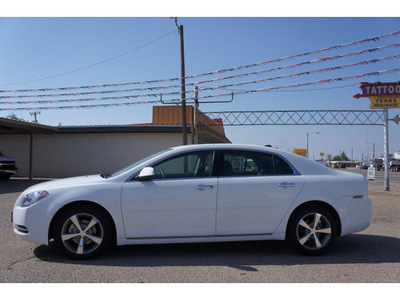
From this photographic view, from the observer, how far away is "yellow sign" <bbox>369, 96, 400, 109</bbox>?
15586 mm

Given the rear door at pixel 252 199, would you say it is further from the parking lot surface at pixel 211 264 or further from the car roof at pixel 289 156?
the parking lot surface at pixel 211 264

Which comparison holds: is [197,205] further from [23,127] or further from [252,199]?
[23,127]

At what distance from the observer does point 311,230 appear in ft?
15.4

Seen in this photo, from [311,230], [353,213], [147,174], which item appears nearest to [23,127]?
[147,174]

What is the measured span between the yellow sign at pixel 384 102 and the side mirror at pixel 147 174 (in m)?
14.4

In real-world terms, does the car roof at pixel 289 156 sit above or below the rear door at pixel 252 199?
above

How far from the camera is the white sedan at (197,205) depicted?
14.6 ft

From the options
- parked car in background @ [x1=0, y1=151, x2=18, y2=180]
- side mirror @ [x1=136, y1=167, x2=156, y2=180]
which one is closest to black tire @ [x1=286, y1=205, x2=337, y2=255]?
side mirror @ [x1=136, y1=167, x2=156, y2=180]

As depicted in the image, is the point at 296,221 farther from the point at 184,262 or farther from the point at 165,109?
the point at 165,109

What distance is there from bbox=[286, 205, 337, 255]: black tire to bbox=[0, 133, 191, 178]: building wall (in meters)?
16.6

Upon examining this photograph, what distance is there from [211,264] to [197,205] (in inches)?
29.6

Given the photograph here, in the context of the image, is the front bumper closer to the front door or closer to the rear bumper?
the front door

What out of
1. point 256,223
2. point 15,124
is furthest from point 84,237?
point 15,124

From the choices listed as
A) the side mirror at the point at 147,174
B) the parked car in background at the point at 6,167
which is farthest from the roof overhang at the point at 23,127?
the side mirror at the point at 147,174
